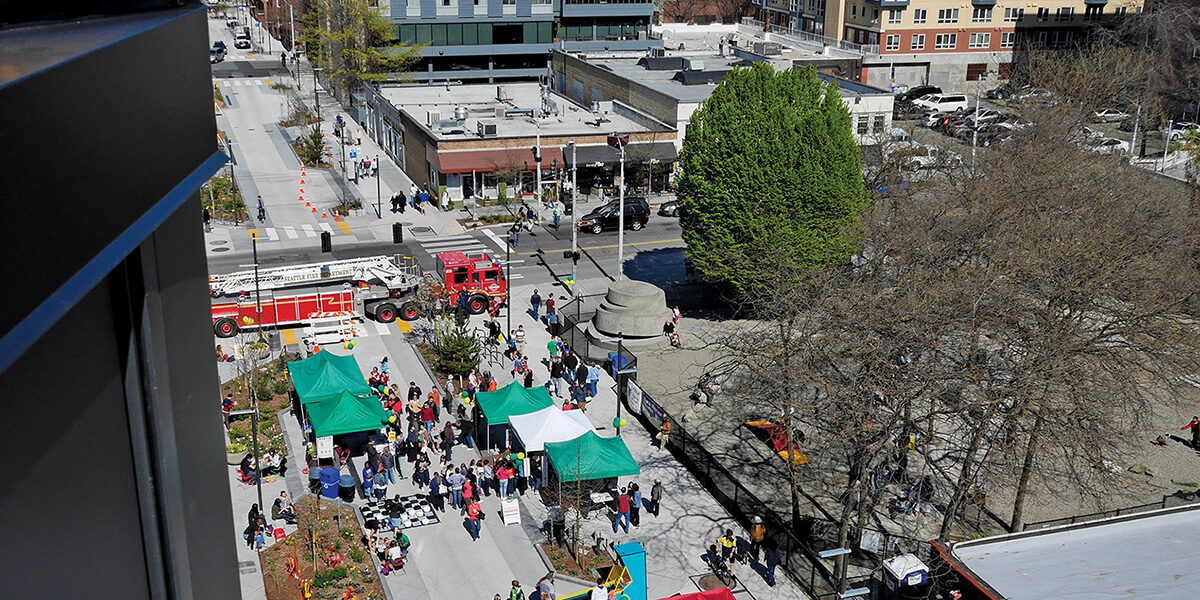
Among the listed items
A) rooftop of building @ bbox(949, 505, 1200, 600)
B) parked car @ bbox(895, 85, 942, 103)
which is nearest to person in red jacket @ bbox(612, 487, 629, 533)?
rooftop of building @ bbox(949, 505, 1200, 600)

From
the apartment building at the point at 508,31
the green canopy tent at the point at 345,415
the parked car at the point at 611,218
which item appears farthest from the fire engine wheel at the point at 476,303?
the apartment building at the point at 508,31

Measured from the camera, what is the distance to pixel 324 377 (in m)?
31.0

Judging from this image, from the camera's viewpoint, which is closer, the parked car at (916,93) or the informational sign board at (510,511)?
the informational sign board at (510,511)

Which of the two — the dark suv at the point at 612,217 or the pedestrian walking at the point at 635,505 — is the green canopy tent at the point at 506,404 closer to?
the pedestrian walking at the point at 635,505

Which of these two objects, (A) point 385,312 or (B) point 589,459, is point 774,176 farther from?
(B) point 589,459

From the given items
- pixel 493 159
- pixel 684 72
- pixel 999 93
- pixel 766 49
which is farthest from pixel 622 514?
pixel 999 93

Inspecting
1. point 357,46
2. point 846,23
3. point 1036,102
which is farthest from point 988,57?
point 357,46

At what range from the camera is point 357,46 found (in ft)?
267

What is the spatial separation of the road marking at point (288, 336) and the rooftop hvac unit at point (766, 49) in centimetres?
4708

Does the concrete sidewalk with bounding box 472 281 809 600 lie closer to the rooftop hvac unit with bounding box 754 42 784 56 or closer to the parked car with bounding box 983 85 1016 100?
the rooftop hvac unit with bounding box 754 42 784 56

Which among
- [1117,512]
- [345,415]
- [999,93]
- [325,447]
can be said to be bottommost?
[1117,512]

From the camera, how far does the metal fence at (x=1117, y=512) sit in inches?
1055

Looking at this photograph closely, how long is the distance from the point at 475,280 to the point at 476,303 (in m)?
0.93

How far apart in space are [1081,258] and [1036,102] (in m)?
30.8
